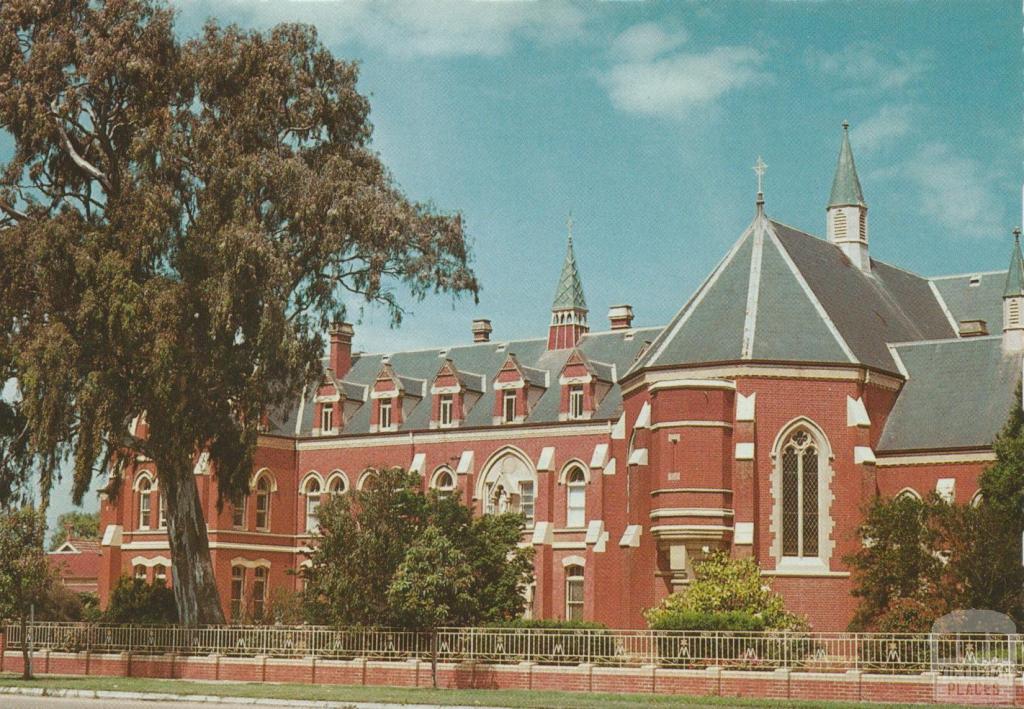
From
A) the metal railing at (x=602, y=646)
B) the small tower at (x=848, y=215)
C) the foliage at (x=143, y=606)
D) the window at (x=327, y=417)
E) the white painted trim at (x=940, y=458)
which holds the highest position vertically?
the small tower at (x=848, y=215)

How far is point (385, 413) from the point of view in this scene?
207 ft

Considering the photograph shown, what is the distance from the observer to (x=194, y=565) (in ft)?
129

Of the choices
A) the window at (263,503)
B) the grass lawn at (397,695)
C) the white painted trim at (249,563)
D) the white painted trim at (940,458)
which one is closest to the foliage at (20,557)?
the grass lawn at (397,695)

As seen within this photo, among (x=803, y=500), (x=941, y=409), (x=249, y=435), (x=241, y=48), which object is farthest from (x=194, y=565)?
(x=941, y=409)

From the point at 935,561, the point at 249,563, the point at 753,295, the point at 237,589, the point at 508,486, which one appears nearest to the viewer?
the point at 935,561

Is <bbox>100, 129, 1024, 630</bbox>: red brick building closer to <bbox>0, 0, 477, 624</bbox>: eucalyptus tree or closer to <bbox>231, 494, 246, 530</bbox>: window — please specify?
<bbox>231, 494, 246, 530</bbox>: window

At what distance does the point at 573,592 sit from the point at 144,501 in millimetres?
19710

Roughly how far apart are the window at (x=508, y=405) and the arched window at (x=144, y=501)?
51.8 feet

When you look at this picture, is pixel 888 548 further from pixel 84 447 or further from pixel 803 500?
pixel 84 447

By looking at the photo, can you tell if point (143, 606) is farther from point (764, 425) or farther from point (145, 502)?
point (145, 502)

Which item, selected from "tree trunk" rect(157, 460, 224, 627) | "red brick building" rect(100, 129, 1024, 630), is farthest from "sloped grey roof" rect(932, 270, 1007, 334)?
"tree trunk" rect(157, 460, 224, 627)

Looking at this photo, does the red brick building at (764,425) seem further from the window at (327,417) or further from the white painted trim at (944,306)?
the window at (327,417)

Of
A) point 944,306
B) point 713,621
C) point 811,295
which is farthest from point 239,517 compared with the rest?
point 713,621

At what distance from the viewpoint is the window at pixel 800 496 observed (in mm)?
40500
